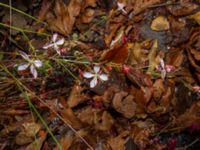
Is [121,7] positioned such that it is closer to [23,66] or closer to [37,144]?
[23,66]

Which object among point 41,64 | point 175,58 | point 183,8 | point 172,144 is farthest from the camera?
point 183,8

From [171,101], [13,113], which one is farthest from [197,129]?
[13,113]

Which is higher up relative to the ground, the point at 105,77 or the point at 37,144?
the point at 105,77

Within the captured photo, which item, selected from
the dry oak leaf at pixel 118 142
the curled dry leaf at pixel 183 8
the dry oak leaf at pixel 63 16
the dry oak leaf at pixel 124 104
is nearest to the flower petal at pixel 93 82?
the dry oak leaf at pixel 124 104

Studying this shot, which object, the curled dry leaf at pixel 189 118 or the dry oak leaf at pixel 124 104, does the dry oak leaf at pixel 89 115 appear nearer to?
the dry oak leaf at pixel 124 104

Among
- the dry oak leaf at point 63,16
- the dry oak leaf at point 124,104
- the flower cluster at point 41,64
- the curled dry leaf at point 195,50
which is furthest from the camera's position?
the dry oak leaf at point 63,16

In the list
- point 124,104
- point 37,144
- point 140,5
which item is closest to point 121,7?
point 140,5

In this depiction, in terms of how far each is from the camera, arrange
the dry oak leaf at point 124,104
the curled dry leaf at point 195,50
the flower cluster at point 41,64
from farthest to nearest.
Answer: the curled dry leaf at point 195,50 → the dry oak leaf at point 124,104 → the flower cluster at point 41,64

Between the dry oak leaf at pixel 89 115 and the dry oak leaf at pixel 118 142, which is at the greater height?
the dry oak leaf at pixel 89 115
